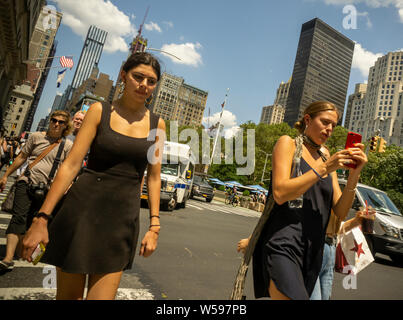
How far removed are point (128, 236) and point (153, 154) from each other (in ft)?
1.74

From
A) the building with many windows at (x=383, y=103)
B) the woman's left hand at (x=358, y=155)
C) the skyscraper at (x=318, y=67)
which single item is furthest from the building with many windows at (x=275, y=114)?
the woman's left hand at (x=358, y=155)

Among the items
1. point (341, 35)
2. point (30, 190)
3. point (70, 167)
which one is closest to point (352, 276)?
point (70, 167)

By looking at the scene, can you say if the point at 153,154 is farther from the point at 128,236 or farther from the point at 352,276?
the point at 352,276

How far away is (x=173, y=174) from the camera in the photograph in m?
13.8

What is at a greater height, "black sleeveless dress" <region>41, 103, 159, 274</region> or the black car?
the black car

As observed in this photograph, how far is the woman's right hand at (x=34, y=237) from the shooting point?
1561mm

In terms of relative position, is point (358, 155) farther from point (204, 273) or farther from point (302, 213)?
point (204, 273)

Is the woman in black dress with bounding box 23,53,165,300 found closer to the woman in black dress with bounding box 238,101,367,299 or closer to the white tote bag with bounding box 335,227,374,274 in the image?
the woman in black dress with bounding box 238,101,367,299

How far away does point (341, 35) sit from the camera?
15250cm

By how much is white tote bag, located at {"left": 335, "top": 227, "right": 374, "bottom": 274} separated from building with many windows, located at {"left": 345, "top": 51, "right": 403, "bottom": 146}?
125461mm

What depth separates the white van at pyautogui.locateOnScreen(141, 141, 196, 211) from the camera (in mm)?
13055

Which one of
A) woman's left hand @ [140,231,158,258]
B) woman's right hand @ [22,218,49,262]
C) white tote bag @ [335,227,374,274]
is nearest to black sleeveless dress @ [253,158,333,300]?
white tote bag @ [335,227,374,274]

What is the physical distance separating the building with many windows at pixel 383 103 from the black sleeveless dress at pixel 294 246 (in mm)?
125950
